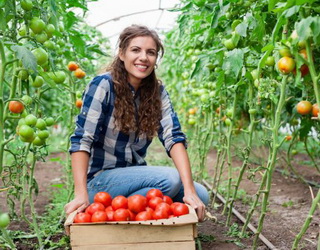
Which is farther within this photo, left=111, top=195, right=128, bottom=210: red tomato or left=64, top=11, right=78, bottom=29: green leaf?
left=64, top=11, right=78, bottom=29: green leaf

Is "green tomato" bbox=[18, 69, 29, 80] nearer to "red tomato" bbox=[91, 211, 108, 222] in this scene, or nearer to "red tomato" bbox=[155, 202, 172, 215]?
"red tomato" bbox=[91, 211, 108, 222]

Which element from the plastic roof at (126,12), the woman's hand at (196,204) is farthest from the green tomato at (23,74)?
the plastic roof at (126,12)

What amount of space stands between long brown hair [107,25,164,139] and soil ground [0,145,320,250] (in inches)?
30.1

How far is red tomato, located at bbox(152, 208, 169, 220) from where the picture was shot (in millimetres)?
1816

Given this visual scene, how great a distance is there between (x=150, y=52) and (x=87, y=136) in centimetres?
60

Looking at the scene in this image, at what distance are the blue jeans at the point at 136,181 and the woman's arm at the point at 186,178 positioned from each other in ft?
0.28

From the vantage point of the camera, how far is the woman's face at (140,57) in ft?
7.50

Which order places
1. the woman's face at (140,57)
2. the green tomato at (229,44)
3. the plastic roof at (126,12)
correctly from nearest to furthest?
the green tomato at (229,44) → the woman's face at (140,57) → the plastic roof at (126,12)

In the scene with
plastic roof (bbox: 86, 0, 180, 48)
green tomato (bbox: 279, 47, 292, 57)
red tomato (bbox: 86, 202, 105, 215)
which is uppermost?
plastic roof (bbox: 86, 0, 180, 48)

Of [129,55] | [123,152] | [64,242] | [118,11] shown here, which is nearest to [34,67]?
[129,55]

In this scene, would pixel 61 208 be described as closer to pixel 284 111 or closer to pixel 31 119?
pixel 31 119

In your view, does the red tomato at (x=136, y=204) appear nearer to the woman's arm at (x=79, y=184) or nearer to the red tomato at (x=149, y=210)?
the red tomato at (x=149, y=210)

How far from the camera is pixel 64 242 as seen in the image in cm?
236

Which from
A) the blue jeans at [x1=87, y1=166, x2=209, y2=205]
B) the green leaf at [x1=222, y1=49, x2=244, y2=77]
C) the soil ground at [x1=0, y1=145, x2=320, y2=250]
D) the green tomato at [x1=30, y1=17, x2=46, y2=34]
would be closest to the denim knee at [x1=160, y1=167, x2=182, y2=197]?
the blue jeans at [x1=87, y1=166, x2=209, y2=205]
